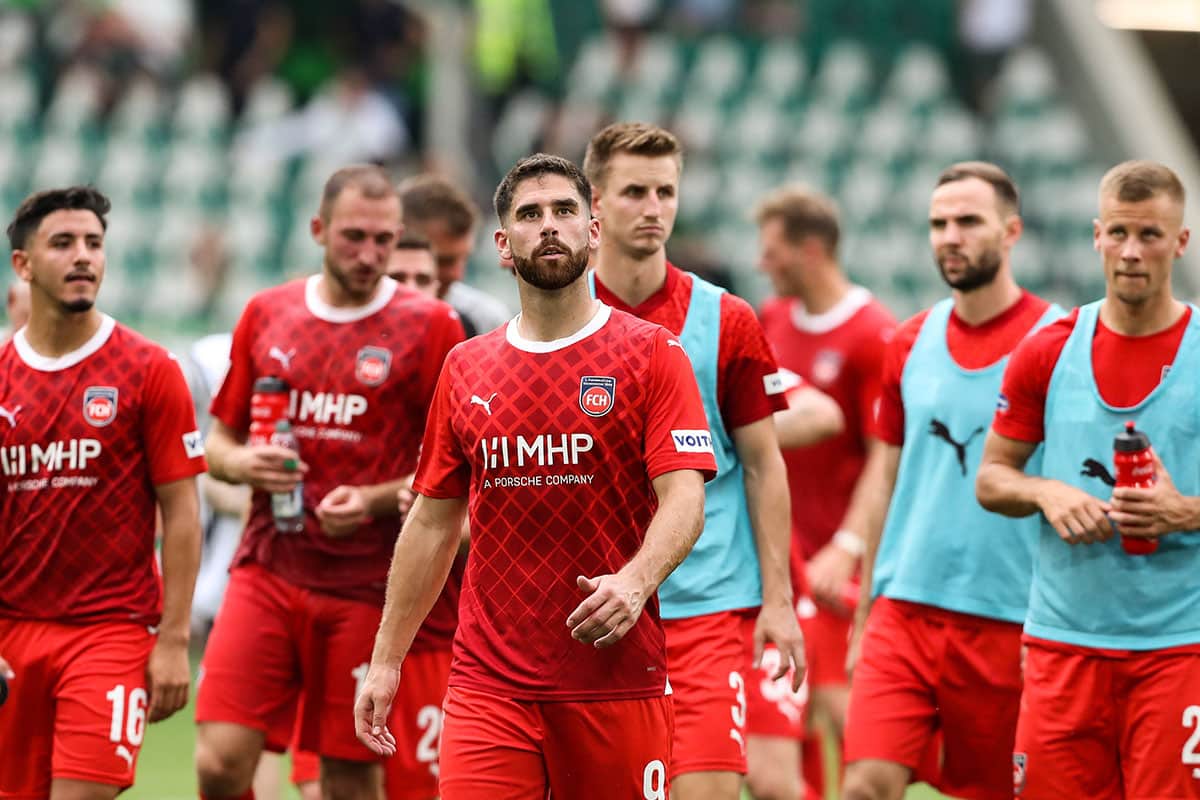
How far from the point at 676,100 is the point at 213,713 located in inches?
584

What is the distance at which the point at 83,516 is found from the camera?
705 cm

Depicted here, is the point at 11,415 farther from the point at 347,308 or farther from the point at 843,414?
the point at 843,414

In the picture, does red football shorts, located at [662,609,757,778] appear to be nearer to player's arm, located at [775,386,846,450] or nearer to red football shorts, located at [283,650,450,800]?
red football shorts, located at [283,650,450,800]

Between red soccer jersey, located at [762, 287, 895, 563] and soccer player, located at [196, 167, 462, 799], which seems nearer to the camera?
soccer player, located at [196, 167, 462, 799]

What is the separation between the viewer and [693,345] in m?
7.00

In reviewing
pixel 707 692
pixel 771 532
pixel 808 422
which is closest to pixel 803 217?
pixel 808 422

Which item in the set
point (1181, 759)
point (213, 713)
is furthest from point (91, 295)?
point (1181, 759)

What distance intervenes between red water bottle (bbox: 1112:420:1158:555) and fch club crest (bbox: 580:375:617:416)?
70.6 inches

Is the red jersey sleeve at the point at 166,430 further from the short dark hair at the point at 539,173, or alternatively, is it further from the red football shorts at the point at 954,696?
the red football shorts at the point at 954,696

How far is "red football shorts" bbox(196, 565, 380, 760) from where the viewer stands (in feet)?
24.7

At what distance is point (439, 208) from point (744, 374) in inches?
96.0

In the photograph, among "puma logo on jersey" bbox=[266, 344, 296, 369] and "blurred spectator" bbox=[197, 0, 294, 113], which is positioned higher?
"blurred spectator" bbox=[197, 0, 294, 113]

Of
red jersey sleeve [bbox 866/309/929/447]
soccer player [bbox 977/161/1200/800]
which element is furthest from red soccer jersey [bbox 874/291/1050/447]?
soccer player [bbox 977/161/1200/800]

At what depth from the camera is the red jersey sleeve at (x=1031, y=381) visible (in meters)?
6.77
